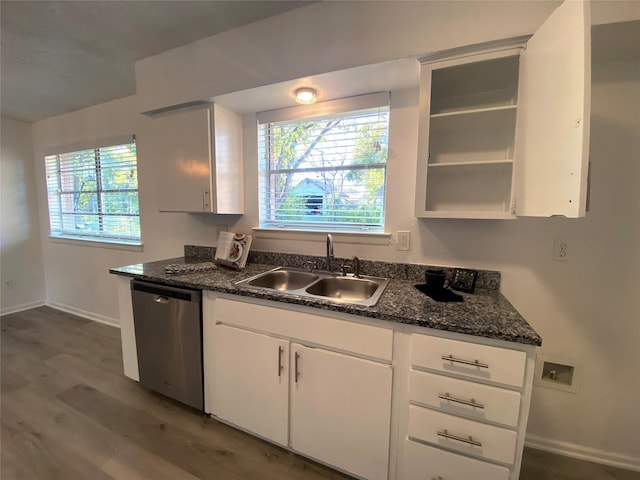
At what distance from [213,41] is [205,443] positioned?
2.55 meters

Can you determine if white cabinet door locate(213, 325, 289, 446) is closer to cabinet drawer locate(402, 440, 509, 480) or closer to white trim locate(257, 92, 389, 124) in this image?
cabinet drawer locate(402, 440, 509, 480)

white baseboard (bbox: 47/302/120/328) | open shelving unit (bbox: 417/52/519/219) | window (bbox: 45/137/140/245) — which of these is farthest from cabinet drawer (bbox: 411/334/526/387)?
white baseboard (bbox: 47/302/120/328)

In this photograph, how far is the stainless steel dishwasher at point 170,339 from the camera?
165 centimetres

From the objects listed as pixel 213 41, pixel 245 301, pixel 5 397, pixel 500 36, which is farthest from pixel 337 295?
pixel 5 397

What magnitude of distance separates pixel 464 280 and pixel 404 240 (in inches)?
16.8

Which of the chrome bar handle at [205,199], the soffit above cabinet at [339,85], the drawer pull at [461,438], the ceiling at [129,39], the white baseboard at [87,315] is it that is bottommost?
the white baseboard at [87,315]

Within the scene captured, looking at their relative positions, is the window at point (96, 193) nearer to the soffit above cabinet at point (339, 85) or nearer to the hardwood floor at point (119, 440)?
the hardwood floor at point (119, 440)

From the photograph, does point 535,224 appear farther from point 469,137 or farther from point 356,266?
point 356,266

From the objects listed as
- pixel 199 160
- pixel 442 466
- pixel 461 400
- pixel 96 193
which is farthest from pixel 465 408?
pixel 96 193

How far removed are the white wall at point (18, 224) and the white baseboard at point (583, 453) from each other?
556 centimetres

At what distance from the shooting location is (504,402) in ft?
3.34

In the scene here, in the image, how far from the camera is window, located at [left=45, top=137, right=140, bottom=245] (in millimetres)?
2834

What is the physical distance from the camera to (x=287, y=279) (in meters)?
1.91

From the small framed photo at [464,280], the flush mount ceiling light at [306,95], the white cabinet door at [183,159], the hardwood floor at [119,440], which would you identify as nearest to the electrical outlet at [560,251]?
the small framed photo at [464,280]
